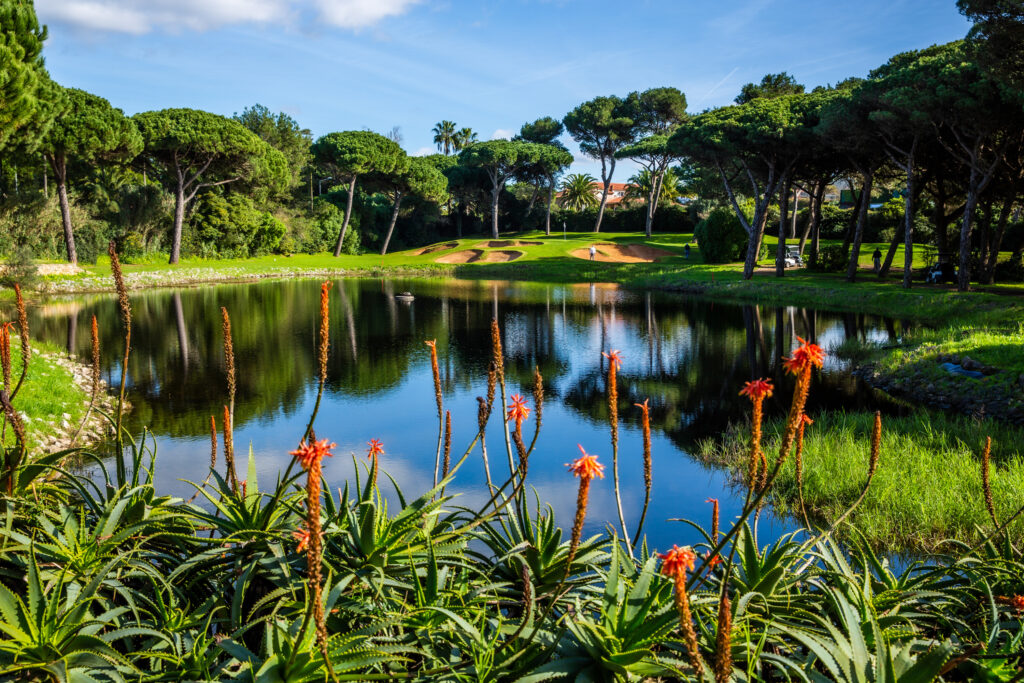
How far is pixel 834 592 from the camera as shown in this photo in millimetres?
3080

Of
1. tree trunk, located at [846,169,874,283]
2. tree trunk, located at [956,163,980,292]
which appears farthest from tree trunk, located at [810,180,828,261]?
tree trunk, located at [956,163,980,292]

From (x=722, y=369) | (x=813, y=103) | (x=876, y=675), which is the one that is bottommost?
(x=722, y=369)

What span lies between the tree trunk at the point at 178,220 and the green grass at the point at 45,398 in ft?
104

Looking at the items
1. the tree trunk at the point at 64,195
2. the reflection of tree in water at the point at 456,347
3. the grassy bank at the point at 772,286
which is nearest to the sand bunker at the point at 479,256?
the grassy bank at the point at 772,286

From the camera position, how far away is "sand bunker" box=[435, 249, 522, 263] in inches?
2055

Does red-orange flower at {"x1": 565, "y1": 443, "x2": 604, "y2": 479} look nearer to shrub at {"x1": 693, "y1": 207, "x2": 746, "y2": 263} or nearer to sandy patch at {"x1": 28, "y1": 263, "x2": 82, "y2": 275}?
sandy patch at {"x1": 28, "y1": 263, "x2": 82, "y2": 275}

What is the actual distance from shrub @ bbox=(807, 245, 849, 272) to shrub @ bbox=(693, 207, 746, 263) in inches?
266

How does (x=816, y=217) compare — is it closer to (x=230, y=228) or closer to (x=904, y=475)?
(x=904, y=475)

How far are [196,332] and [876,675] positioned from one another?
21689 mm

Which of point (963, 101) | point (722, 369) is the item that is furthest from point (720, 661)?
point (963, 101)

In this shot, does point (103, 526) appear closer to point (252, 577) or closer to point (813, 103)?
point (252, 577)

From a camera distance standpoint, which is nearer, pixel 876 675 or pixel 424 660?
pixel 876 675

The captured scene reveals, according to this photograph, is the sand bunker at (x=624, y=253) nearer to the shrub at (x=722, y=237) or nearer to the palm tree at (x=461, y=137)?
the shrub at (x=722, y=237)

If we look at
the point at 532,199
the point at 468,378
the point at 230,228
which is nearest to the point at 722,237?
the point at 468,378
